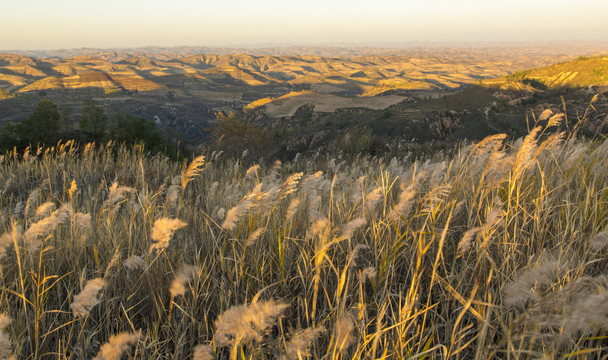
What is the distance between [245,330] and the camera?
3.05ft

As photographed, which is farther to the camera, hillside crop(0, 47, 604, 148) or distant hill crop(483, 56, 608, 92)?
distant hill crop(483, 56, 608, 92)

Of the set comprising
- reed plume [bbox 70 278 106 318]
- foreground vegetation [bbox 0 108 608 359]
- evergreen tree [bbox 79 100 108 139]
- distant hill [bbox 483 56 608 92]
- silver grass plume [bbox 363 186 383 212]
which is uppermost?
distant hill [bbox 483 56 608 92]

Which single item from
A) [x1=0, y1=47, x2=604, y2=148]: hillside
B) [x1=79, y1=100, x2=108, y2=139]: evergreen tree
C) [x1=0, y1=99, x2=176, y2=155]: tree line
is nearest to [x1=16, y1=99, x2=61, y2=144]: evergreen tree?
[x1=0, y1=99, x2=176, y2=155]: tree line

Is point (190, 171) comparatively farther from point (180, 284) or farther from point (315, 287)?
point (315, 287)

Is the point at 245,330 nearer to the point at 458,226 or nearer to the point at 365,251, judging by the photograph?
the point at 365,251

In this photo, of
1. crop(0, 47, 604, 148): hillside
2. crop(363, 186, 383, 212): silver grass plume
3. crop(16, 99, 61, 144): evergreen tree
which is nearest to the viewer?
crop(363, 186, 383, 212): silver grass plume

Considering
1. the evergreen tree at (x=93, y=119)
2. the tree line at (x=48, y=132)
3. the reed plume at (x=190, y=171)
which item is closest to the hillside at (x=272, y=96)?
the tree line at (x=48, y=132)

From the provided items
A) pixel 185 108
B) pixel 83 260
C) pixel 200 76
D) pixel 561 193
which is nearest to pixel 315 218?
pixel 83 260

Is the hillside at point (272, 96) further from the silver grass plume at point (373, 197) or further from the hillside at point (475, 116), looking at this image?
the silver grass plume at point (373, 197)

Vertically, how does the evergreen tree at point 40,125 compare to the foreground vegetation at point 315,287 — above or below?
below

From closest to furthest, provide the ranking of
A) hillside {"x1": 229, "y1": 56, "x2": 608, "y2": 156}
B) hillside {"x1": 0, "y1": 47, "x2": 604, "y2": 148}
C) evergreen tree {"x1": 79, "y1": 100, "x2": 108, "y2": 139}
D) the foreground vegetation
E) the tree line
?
1. the foreground vegetation
2. the tree line
3. hillside {"x1": 229, "y1": 56, "x2": 608, "y2": 156}
4. hillside {"x1": 0, "y1": 47, "x2": 604, "y2": 148}
5. evergreen tree {"x1": 79, "y1": 100, "x2": 108, "y2": 139}

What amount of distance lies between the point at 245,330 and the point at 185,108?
111m

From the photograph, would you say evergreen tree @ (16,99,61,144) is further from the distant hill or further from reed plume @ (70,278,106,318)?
the distant hill

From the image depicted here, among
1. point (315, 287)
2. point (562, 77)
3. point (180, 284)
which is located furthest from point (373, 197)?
point (562, 77)
